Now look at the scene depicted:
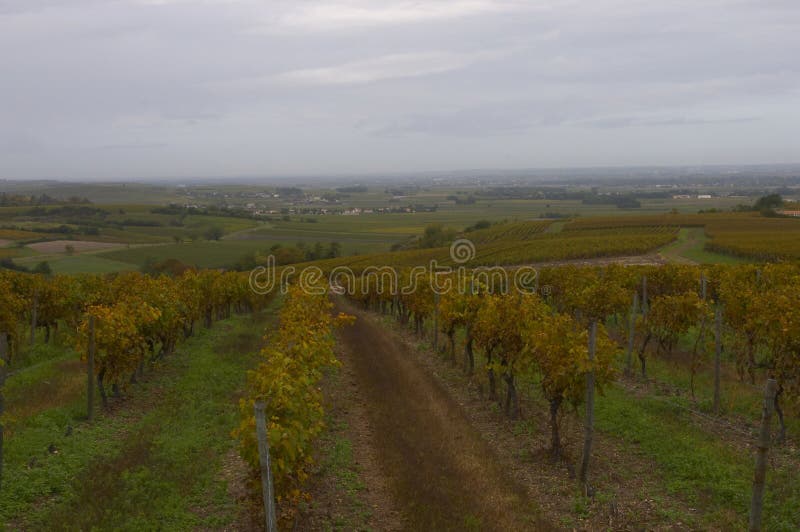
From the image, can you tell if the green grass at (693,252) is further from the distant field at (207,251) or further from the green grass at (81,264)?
the green grass at (81,264)

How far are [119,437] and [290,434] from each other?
6038 mm

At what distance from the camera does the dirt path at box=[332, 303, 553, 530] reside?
8.65 meters

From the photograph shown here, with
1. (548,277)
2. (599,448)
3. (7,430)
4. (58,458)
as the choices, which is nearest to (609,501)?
(599,448)

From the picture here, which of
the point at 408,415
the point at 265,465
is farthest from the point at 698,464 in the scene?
the point at 265,465

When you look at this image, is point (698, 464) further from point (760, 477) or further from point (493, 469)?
point (493, 469)

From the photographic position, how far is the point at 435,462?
10.6m

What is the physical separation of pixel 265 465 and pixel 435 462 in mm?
4352

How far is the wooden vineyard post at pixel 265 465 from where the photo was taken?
712 cm

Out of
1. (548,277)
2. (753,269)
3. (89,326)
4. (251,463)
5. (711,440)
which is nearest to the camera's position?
(251,463)

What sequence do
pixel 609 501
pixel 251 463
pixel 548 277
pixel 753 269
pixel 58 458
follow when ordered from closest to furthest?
1. pixel 251 463
2. pixel 609 501
3. pixel 58 458
4. pixel 753 269
5. pixel 548 277

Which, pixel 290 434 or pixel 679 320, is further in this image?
pixel 679 320

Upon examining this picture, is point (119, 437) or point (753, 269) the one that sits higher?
point (753, 269)

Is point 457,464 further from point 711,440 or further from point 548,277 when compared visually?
point 548,277

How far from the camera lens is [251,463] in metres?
7.68
